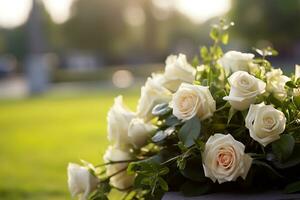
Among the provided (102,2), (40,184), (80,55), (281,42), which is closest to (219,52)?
(40,184)

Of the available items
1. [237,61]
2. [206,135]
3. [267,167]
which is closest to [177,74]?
[237,61]

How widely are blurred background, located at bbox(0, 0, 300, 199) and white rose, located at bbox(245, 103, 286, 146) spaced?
844 millimetres

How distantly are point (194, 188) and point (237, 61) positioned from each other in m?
0.57

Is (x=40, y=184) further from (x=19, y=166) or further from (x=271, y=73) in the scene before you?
(x=271, y=73)

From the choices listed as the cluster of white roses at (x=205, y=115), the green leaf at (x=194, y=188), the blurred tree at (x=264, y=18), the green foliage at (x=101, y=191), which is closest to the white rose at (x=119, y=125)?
the cluster of white roses at (x=205, y=115)

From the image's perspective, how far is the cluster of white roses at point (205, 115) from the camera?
5.83ft

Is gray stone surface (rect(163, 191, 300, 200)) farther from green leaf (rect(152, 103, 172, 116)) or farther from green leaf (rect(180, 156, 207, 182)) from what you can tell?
green leaf (rect(152, 103, 172, 116))

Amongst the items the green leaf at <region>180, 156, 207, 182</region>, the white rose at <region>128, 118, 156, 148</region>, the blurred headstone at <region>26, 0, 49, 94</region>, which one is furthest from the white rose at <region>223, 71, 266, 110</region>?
the blurred headstone at <region>26, 0, 49, 94</region>

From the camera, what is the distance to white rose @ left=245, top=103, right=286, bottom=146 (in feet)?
5.82

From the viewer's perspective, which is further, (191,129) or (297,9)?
(297,9)

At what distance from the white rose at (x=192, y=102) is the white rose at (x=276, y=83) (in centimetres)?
24

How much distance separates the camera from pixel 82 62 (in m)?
62.3

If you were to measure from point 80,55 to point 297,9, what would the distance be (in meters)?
33.5

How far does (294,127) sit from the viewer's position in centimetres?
188
